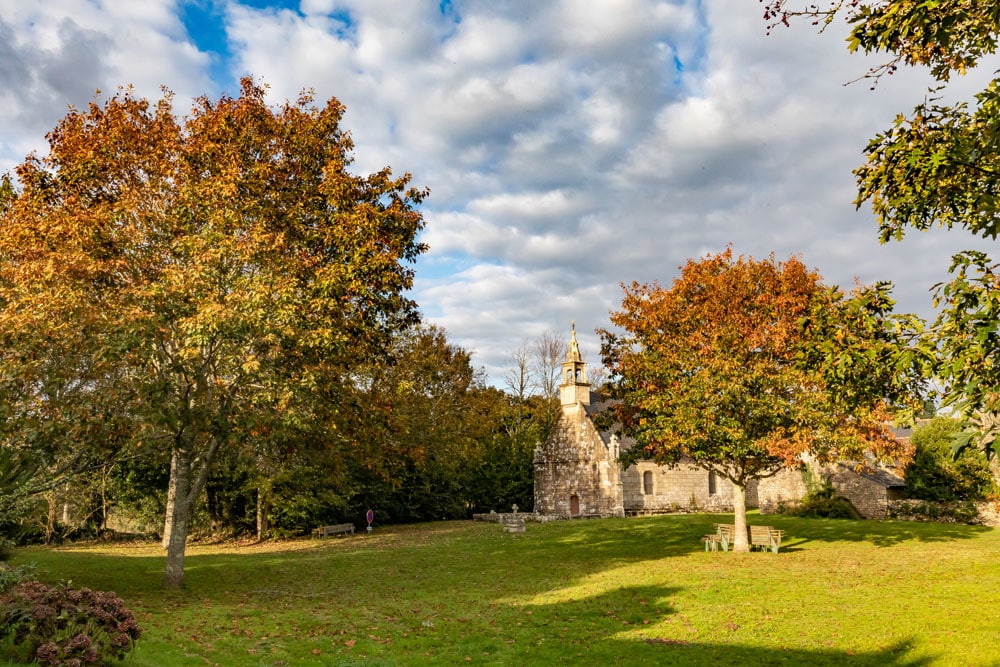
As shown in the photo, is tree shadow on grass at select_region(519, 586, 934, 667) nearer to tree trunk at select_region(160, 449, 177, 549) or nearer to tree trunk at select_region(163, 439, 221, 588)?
tree trunk at select_region(163, 439, 221, 588)

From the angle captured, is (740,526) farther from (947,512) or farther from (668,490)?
(668,490)

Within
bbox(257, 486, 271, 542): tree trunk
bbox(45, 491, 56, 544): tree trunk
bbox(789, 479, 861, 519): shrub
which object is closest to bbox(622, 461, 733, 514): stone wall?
Answer: bbox(789, 479, 861, 519): shrub

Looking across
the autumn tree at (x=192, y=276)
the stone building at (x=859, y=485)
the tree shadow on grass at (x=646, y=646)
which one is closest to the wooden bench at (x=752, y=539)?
the tree shadow on grass at (x=646, y=646)

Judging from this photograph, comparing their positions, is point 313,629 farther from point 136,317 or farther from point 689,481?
point 689,481

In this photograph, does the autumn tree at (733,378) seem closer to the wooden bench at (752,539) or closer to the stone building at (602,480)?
the wooden bench at (752,539)

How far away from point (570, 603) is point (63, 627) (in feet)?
34.8

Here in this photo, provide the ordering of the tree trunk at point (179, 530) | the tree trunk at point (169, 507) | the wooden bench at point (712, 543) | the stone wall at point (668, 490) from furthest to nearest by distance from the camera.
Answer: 1. the stone wall at point (668, 490)
2. the tree trunk at point (169, 507)
3. the wooden bench at point (712, 543)
4. the tree trunk at point (179, 530)

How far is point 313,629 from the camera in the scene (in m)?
13.0

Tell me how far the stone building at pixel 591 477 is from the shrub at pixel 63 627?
37262 millimetres

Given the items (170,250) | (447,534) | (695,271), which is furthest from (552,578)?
(447,534)

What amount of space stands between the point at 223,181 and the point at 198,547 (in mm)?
22064

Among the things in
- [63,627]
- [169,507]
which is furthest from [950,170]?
[169,507]

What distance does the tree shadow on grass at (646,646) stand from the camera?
1109cm

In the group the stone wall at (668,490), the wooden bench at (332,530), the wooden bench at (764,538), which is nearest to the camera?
the wooden bench at (764,538)
